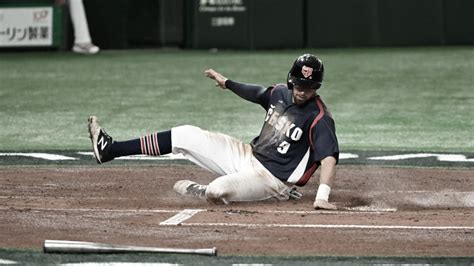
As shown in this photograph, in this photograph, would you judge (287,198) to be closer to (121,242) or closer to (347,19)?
(121,242)

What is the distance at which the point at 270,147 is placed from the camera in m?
9.51

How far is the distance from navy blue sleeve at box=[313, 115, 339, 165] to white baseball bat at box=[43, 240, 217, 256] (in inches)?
81.7

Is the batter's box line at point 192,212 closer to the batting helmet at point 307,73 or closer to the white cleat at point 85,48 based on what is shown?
the batting helmet at point 307,73

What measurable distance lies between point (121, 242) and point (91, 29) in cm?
1544

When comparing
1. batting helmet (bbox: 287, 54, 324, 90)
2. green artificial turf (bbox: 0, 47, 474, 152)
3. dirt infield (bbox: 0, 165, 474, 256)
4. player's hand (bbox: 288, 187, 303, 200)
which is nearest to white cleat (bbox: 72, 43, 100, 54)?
green artificial turf (bbox: 0, 47, 474, 152)

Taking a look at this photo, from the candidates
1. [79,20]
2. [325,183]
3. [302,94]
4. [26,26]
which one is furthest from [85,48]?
[325,183]

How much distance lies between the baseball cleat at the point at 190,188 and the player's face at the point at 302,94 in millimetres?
1007

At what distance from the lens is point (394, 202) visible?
31.6ft

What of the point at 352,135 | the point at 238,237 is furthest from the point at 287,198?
the point at 352,135

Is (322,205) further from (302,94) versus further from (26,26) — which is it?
(26,26)

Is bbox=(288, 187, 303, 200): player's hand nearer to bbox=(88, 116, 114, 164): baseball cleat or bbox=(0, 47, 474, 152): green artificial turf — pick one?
bbox=(88, 116, 114, 164): baseball cleat

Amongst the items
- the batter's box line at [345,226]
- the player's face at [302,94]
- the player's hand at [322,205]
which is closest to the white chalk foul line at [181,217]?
the batter's box line at [345,226]

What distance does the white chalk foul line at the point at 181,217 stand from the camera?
842cm

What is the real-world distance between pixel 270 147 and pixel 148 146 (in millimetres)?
919
